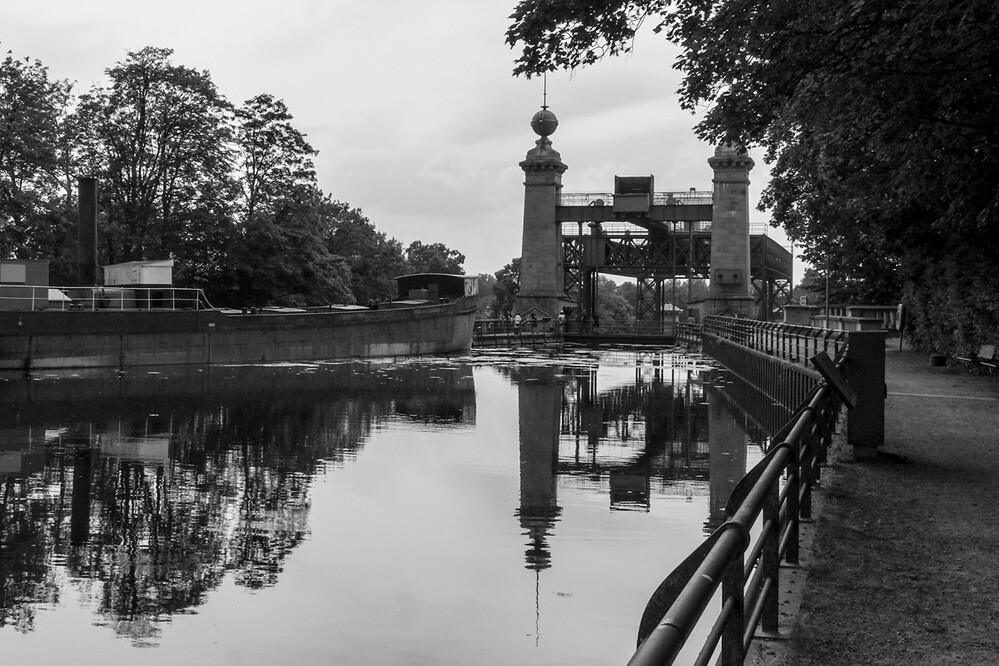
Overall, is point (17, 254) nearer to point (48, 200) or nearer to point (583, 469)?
point (48, 200)

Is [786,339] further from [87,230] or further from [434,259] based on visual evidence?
[434,259]

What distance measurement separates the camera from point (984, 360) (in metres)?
29.6

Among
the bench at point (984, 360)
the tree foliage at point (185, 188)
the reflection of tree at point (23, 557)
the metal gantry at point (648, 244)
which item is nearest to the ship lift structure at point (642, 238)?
the metal gantry at point (648, 244)

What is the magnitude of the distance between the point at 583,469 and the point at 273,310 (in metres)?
32.8

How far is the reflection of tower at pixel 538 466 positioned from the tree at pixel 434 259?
94859mm

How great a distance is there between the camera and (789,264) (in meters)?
89.6

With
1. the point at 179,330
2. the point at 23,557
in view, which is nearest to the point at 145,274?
the point at 179,330

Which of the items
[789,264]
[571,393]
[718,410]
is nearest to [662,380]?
[571,393]

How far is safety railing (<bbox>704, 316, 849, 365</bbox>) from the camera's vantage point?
18312 mm

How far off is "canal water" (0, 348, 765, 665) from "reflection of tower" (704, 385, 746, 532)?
0.22 feet

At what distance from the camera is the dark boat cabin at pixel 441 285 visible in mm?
59906

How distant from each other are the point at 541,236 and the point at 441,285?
11.2m

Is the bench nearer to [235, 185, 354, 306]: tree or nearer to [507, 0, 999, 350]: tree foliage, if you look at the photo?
[507, 0, 999, 350]: tree foliage

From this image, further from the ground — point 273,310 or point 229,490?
point 273,310
